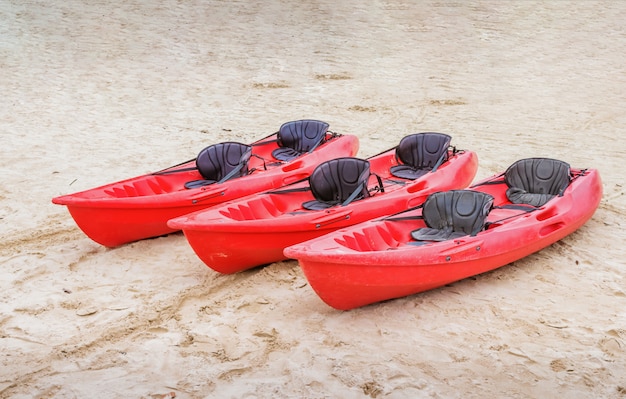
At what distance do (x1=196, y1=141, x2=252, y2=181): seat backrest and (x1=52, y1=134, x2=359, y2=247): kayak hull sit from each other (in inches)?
7.4

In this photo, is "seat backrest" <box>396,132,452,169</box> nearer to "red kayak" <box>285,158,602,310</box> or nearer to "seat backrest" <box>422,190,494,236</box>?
"red kayak" <box>285,158,602,310</box>

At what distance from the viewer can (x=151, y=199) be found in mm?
6695

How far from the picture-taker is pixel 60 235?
288 inches

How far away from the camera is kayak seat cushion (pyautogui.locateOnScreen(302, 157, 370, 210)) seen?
261 inches

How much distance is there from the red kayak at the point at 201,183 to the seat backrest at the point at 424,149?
76 centimetres

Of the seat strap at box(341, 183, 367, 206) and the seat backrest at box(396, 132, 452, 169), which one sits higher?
the seat backrest at box(396, 132, 452, 169)

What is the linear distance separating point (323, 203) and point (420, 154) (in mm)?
1463

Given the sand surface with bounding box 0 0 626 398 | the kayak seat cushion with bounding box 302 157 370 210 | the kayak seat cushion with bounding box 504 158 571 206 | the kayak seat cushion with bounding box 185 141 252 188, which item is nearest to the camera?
the sand surface with bounding box 0 0 626 398

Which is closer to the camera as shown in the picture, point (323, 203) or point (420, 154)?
point (323, 203)

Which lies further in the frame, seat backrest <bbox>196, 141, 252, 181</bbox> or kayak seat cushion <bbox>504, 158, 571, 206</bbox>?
seat backrest <bbox>196, 141, 252, 181</bbox>

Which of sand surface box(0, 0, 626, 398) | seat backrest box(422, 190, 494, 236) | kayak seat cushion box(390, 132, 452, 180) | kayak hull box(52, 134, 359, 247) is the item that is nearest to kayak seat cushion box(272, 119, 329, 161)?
kayak hull box(52, 134, 359, 247)

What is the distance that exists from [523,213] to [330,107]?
561 centimetres

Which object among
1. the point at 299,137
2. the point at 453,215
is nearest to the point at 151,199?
the point at 299,137

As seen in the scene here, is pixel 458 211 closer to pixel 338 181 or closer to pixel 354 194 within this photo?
pixel 354 194
